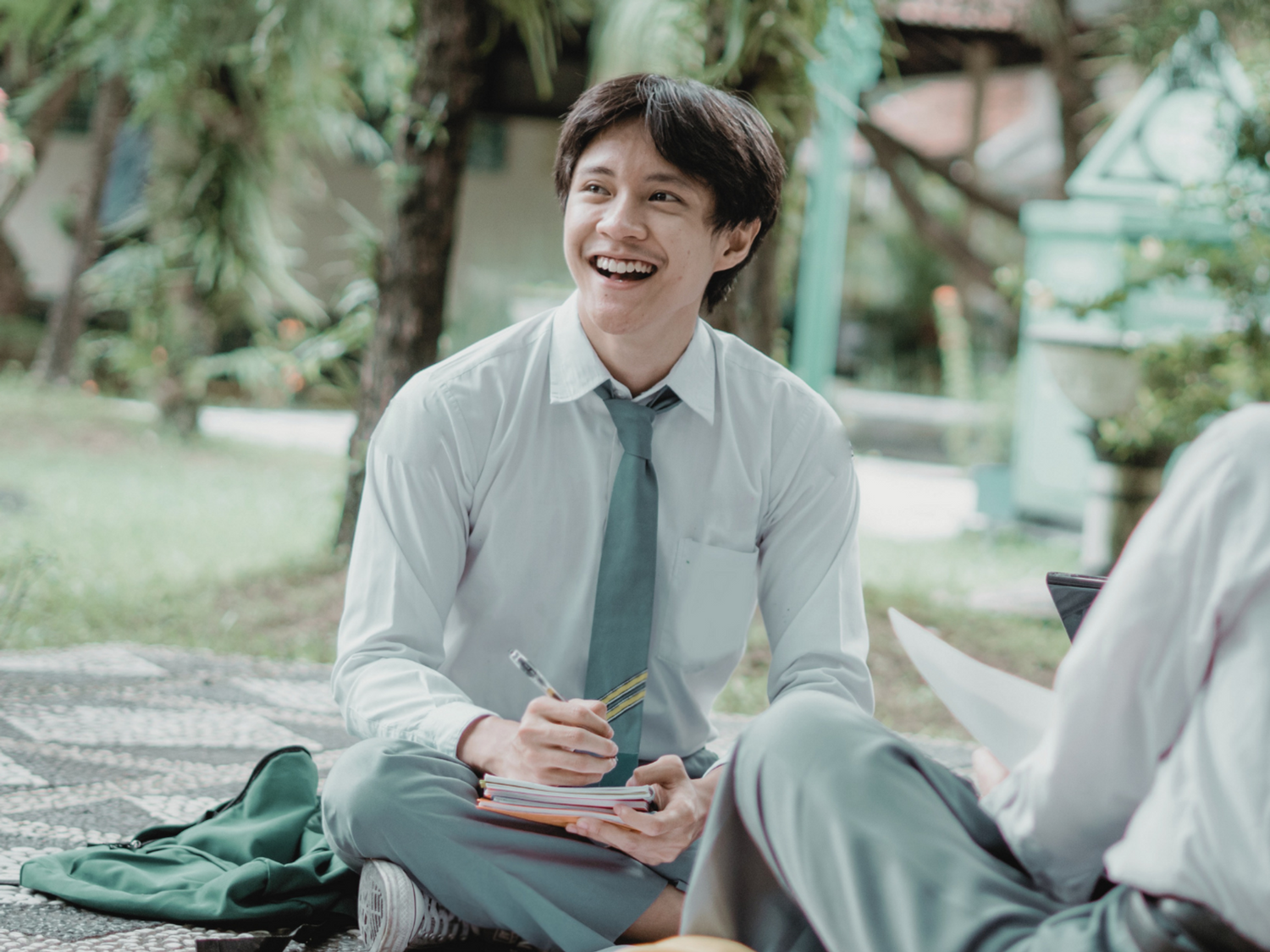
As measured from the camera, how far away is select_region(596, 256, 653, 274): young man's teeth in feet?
6.91

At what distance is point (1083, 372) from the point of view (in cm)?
596

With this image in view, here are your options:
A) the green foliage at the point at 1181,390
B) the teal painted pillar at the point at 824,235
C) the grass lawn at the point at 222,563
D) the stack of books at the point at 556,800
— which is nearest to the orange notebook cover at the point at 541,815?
the stack of books at the point at 556,800

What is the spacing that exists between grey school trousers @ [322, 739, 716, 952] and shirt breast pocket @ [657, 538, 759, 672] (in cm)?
37

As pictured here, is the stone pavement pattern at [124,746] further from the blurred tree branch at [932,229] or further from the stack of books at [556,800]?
the blurred tree branch at [932,229]

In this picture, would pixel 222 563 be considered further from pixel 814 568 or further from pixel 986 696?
pixel 986 696

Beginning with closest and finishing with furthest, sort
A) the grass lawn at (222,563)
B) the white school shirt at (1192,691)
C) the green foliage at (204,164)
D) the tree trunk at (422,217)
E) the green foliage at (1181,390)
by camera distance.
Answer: the white school shirt at (1192,691), the grass lawn at (222,563), the tree trunk at (422,217), the green foliage at (1181,390), the green foliage at (204,164)

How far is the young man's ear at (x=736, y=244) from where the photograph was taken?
88.3 inches

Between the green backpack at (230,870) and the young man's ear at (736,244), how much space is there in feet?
3.85

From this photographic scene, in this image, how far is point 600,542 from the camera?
7.02 feet

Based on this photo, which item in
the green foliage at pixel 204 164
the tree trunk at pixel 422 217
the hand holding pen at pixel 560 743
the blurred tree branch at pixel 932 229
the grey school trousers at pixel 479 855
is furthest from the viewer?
the blurred tree branch at pixel 932 229

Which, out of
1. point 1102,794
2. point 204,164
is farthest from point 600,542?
point 204,164

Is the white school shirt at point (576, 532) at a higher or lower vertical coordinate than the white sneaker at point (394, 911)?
higher

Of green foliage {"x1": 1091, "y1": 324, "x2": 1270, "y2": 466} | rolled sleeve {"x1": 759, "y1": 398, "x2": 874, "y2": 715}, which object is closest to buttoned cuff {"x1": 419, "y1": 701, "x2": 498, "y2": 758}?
rolled sleeve {"x1": 759, "y1": 398, "x2": 874, "y2": 715}

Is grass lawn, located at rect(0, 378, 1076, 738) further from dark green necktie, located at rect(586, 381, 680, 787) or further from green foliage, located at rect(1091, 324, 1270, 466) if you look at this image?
dark green necktie, located at rect(586, 381, 680, 787)
